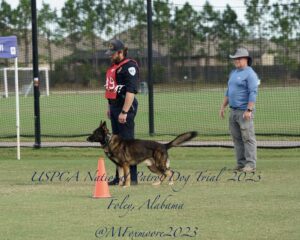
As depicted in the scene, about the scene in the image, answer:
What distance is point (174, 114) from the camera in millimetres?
28859

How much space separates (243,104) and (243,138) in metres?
0.54

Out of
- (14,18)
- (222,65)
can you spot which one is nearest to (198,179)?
(222,65)

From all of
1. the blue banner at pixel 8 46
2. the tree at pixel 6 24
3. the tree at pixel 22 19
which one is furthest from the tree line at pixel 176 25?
the tree at pixel 6 24

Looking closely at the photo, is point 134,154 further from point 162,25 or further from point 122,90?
point 162,25

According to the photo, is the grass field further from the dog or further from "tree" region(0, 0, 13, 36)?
the dog

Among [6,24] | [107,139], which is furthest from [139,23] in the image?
[6,24]

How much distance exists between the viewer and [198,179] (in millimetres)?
12312

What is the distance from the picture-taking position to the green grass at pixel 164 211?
812 centimetres

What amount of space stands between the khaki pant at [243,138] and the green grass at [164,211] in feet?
0.93

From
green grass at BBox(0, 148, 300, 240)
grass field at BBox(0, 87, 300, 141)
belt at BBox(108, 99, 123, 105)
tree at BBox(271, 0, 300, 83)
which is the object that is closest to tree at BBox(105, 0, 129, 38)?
grass field at BBox(0, 87, 300, 141)

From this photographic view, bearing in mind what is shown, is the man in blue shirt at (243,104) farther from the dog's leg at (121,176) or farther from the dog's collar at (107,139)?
the dog's collar at (107,139)

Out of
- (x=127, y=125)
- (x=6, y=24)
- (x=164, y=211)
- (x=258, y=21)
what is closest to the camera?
(x=164, y=211)

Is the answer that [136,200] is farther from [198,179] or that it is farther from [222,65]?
[222,65]

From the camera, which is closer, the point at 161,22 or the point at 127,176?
the point at 127,176
